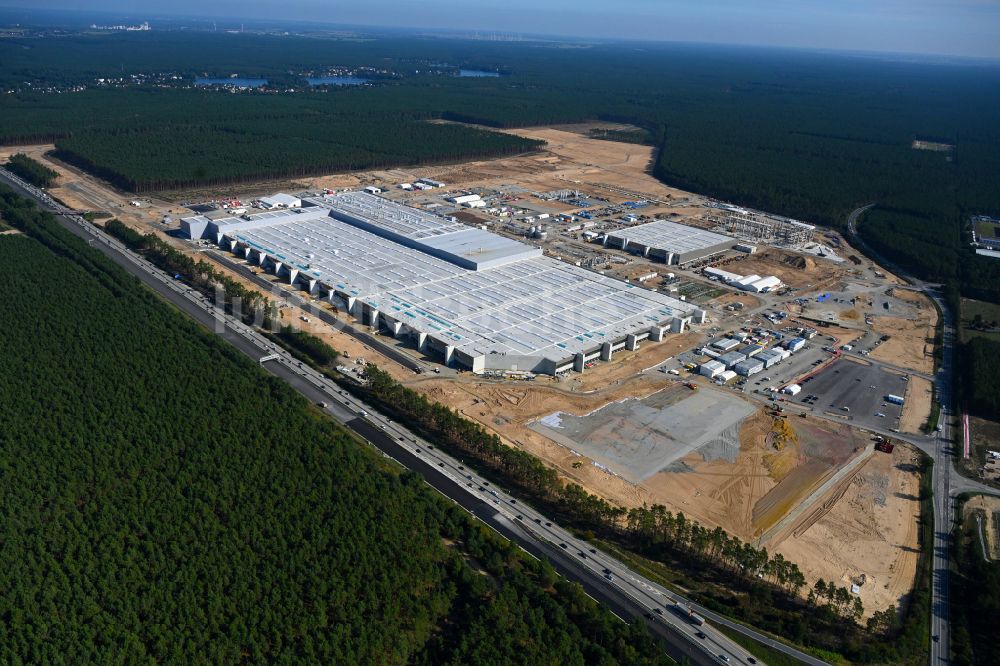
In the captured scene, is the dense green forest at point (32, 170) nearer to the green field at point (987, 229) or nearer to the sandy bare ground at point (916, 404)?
the sandy bare ground at point (916, 404)

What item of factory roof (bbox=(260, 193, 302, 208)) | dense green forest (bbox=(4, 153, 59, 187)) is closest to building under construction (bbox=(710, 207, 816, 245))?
factory roof (bbox=(260, 193, 302, 208))

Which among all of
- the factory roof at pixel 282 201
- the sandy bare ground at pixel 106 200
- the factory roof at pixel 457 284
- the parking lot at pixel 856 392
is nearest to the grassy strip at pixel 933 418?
the parking lot at pixel 856 392

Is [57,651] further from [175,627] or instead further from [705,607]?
[705,607]

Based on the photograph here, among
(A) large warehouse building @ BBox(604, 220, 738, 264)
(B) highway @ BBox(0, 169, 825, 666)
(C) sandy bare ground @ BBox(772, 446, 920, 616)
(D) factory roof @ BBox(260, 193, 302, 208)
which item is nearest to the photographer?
(B) highway @ BBox(0, 169, 825, 666)

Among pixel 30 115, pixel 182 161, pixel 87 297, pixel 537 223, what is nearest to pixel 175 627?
pixel 87 297

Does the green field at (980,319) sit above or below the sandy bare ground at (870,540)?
above

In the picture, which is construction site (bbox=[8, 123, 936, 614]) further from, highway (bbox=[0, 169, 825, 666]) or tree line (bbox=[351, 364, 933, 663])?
highway (bbox=[0, 169, 825, 666])
